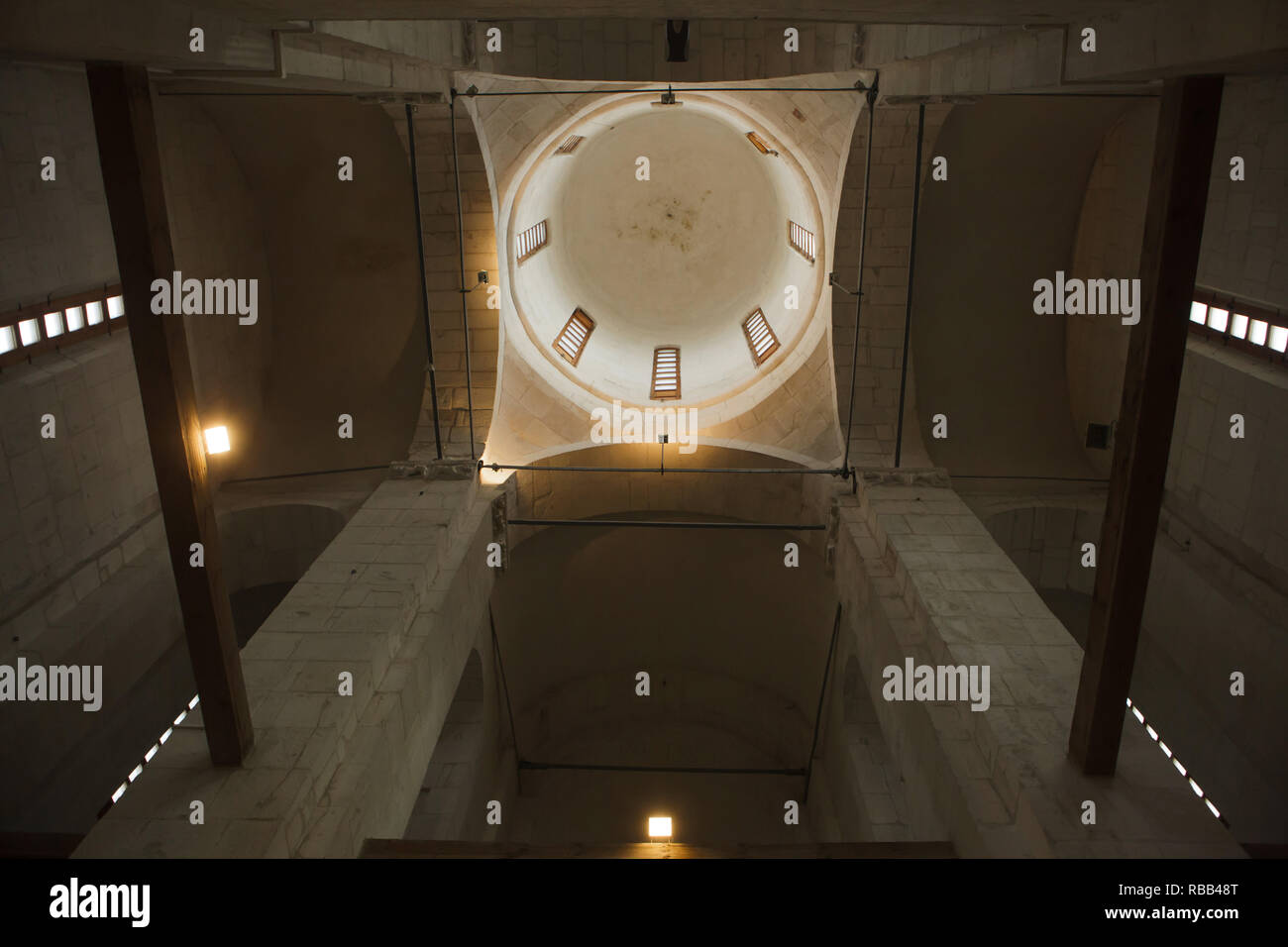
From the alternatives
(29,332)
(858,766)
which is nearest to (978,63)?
(858,766)

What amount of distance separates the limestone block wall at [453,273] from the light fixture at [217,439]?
250cm

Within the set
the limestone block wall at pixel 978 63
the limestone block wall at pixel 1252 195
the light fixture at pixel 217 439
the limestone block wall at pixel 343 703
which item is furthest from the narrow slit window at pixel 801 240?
the light fixture at pixel 217 439

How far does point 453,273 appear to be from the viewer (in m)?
11.9

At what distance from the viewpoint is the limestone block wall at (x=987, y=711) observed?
19.8ft

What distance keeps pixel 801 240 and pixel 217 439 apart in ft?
28.2

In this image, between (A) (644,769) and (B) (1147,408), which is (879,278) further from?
→ (A) (644,769)

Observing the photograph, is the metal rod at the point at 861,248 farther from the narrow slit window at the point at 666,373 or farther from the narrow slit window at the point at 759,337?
the narrow slit window at the point at 666,373

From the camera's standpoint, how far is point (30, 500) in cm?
870

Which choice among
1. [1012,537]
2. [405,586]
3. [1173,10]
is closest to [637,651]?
[1012,537]

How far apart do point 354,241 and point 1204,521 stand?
34.8ft
